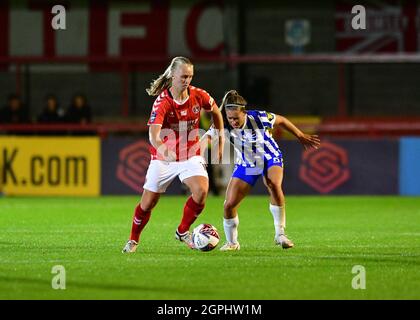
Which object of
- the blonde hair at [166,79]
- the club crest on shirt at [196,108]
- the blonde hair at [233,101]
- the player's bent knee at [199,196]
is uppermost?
the blonde hair at [166,79]

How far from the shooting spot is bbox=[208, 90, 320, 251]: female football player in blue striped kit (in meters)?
11.0

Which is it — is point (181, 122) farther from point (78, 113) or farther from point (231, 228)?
point (78, 113)

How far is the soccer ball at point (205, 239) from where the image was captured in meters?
10.7

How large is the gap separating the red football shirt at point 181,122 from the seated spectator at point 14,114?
11.3 m

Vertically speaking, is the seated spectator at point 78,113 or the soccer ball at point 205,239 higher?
the seated spectator at point 78,113

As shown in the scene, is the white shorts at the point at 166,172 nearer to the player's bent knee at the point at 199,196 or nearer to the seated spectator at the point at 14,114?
the player's bent knee at the point at 199,196

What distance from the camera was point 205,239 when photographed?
422 inches

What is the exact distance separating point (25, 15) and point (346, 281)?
24.4 meters

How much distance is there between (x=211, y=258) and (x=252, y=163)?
53.7 inches
